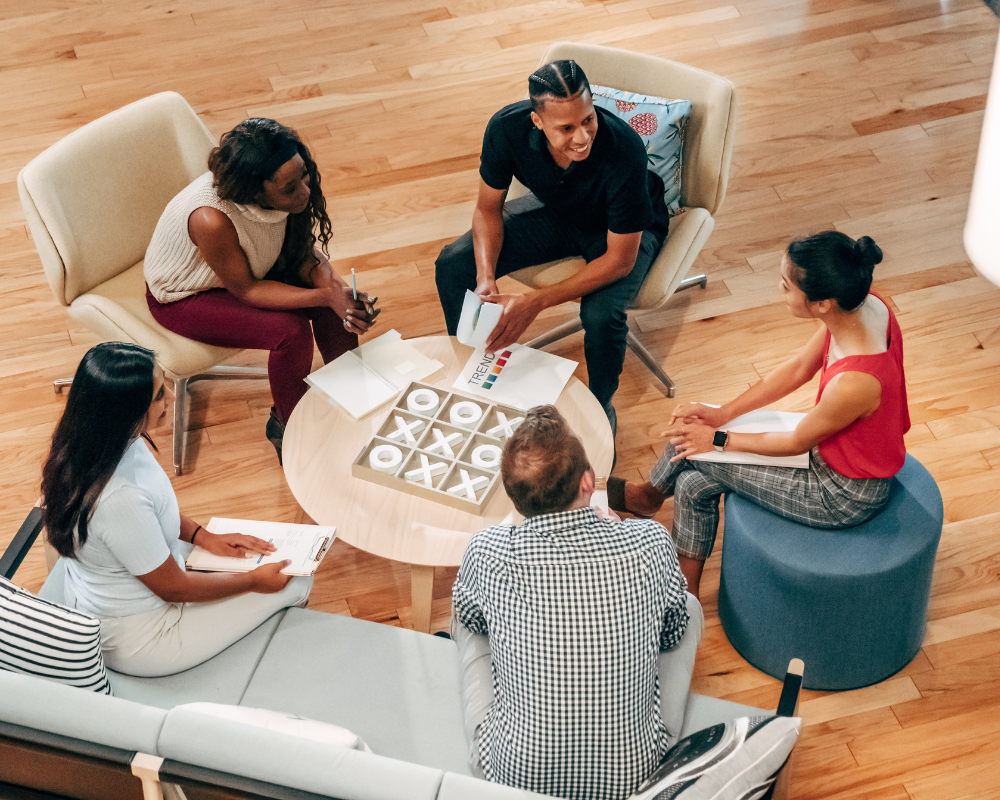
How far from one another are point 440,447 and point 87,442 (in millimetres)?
897

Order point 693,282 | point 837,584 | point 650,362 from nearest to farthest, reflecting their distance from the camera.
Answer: point 837,584, point 650,362, point 693,282

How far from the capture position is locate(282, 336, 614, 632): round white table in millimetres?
2422

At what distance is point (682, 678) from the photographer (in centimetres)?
216

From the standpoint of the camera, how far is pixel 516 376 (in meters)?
2.82

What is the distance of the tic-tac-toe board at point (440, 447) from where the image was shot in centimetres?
250

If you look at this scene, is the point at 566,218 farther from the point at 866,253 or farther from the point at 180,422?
the point at 180,422

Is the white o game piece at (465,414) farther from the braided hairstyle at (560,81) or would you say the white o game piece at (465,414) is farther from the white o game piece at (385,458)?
the braided hairstyle at (560,81)

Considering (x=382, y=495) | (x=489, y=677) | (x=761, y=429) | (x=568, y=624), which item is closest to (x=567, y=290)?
(x=761, y=429)

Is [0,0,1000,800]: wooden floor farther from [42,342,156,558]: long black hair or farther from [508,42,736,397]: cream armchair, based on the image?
[42,342,156,558]: long black hair

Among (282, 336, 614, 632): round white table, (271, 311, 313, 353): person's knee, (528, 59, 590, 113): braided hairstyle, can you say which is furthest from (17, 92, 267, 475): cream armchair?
(528, 59, 590, 113): braided hairstyle

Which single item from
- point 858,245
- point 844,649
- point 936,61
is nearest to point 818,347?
point 858,245

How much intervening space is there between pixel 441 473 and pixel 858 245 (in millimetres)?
1136

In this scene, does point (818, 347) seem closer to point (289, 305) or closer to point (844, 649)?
point (844, 649)

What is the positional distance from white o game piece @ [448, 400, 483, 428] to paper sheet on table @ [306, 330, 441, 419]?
0.58 ft
